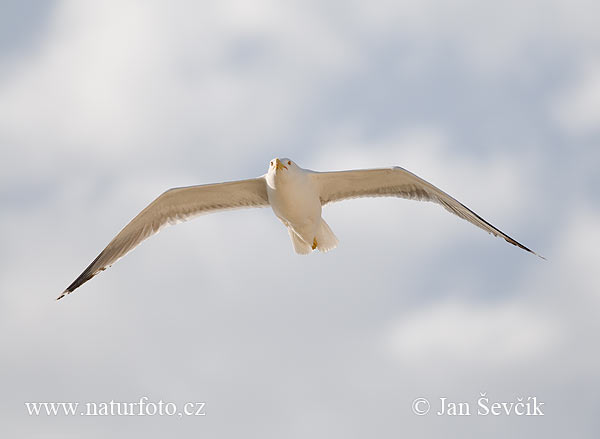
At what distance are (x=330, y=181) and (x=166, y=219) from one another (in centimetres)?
231

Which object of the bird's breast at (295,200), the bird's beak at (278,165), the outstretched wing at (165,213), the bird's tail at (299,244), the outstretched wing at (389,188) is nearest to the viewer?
the bird's beak at (278,165)

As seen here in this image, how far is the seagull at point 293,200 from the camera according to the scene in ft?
33.2

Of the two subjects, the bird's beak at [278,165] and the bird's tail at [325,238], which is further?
the bird's tail at [325,238]

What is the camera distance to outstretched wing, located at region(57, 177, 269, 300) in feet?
35.9

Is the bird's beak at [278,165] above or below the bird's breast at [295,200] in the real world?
above

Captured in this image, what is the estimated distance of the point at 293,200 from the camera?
9977 mm

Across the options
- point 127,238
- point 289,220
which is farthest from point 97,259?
point 289,220

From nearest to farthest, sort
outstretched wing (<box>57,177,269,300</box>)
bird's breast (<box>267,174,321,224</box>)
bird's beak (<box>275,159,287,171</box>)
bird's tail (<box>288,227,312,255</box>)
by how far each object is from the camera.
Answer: bird's beak (<box>275,159,287,171</box>), bird's breast (<box>267,174,321,224</box>), bird's tail (<box>288,227,312,255</box>), outstretched wing (<box>57,177,269,300</box>)

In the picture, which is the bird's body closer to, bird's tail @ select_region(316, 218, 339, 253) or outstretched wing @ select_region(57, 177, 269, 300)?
bird's tail @ select_region(316, 218, 339, 253)

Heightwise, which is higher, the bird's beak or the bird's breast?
the bird's beak

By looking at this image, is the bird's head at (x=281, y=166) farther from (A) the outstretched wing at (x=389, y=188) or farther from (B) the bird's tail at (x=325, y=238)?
(B) the bird's tail at (x=325, y=238)

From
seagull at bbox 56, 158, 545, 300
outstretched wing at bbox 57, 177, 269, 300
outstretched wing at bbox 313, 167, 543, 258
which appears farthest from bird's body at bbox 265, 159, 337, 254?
outstretched wing at bbox 57, 177, 269, 300

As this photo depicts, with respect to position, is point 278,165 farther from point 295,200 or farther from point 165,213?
point 165,213

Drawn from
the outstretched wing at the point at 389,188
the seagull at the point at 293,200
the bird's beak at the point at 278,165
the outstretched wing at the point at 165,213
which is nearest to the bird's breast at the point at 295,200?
the seagull at the point at 293,200
